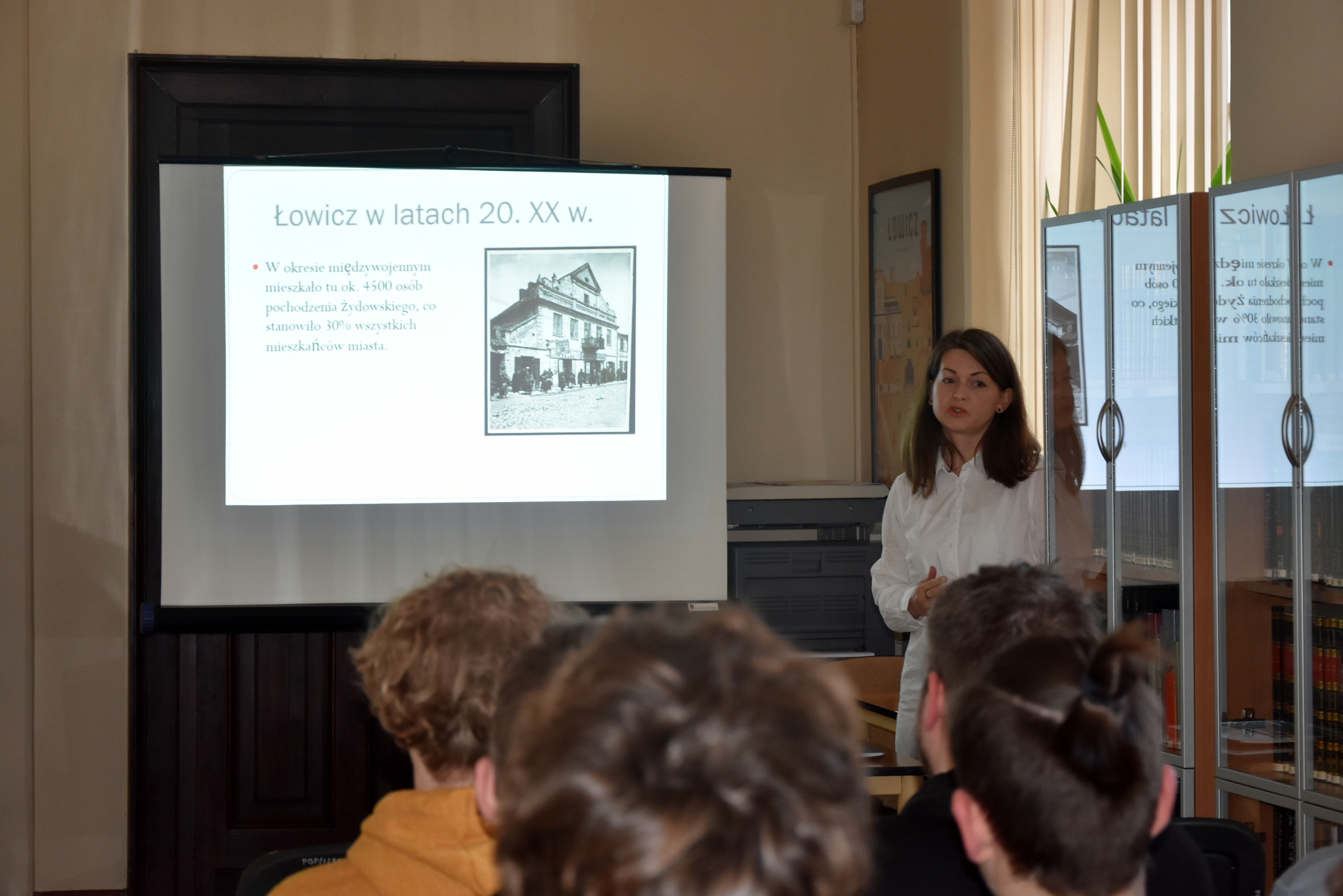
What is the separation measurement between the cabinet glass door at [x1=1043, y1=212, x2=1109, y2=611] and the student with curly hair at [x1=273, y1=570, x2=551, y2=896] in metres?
2.02

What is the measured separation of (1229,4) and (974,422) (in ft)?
3.96

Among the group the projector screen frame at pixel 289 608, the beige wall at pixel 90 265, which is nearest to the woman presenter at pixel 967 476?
the projector screen frame at pixel 289 608

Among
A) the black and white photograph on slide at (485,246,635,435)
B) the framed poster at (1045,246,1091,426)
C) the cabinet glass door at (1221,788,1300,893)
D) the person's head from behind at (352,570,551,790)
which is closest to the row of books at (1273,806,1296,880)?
the cabinet glass door at (1221,788,1300,893)

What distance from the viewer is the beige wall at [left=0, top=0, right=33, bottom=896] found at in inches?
140

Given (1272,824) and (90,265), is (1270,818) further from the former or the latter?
(90,265)

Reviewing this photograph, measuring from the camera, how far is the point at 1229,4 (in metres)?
2.88

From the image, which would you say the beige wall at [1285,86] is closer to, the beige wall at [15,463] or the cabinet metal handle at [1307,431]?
the cabinet metal handle at [1307,431]

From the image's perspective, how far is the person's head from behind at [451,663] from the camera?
1168 millimetres

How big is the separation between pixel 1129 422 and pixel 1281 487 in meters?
0.39

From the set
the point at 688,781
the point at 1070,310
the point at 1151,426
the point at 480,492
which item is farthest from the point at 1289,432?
the point at 688,781

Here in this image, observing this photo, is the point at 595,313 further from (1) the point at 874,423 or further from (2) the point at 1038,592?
(2) the point at 1038,592

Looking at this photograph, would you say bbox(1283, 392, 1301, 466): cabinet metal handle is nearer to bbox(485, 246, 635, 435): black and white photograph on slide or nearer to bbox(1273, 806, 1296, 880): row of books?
bbox(1273, 806, 1296, 880): row of books

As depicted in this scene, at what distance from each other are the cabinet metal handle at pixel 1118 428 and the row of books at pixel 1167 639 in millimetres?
337

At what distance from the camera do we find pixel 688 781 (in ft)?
1.59
